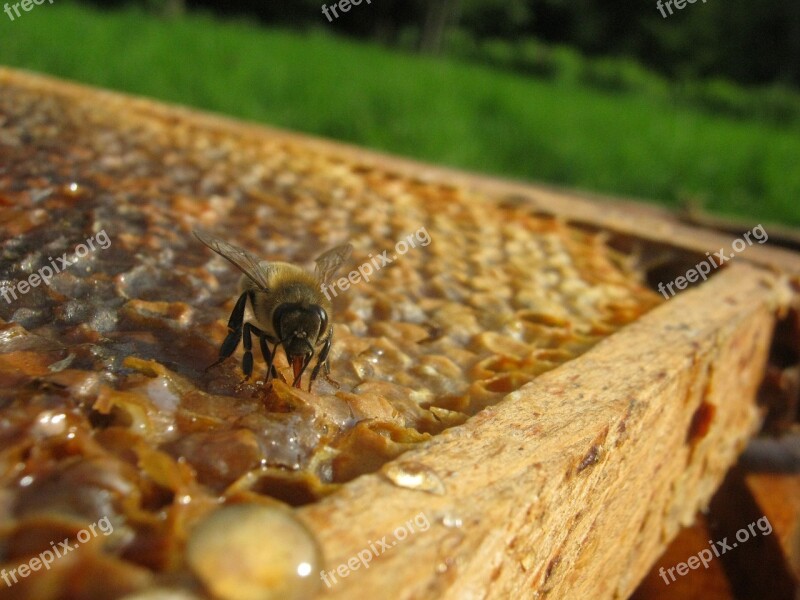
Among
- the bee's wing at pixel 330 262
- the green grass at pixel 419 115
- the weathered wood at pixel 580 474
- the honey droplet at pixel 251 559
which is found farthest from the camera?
the green grass at pixel 419 115

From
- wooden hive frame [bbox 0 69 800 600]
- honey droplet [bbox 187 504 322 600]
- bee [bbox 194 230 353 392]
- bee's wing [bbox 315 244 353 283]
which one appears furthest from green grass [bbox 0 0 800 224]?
honey droplet [bbox 187 504 322 600]

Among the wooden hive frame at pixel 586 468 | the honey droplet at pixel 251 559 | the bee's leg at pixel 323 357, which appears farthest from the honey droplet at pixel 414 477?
the bee's leg at pixel 323 357

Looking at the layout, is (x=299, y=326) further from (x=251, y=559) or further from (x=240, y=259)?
(x=251, y=559)

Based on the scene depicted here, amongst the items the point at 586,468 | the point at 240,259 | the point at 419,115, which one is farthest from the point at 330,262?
the point at 419,115

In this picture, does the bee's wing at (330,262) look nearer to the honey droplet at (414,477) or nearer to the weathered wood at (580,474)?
the weathered wood at (580,474)

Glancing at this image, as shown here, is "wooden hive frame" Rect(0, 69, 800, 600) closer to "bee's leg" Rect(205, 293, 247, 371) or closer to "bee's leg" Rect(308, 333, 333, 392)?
"bee's leg" Rect(308, 333, 333, 392)
